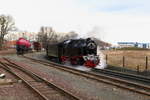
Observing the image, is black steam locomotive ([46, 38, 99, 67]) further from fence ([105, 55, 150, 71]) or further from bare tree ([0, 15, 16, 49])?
bare tree ([0, 15, 16, 49])

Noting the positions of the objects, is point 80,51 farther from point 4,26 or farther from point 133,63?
point 4,26

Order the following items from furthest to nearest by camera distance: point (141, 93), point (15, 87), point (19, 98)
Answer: point (15, 87)
point (141, 93)
point (19, 98)

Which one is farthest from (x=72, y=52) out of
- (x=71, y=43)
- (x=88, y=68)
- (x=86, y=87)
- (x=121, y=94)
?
(x=121, y=94)

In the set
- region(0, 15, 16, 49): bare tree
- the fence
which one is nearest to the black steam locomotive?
the fence

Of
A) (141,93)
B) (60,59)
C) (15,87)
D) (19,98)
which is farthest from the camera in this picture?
(60,59)

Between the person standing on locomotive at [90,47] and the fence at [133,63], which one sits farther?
the person standing on locomotive at [90,47]

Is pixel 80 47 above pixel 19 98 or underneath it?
above

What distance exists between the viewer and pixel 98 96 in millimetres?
9805

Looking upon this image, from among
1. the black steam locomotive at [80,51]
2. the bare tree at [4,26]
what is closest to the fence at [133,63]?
the black steam locomotive at [80,51]

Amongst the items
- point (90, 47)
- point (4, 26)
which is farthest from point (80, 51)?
point (4, 26)

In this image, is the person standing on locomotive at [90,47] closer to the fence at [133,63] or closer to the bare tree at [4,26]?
the fence at [133,63]

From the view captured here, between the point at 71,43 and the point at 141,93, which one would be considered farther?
the point at 71,43

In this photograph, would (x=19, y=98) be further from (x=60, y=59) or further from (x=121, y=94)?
(x=60, y=59)

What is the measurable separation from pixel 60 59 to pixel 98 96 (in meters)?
15.1
